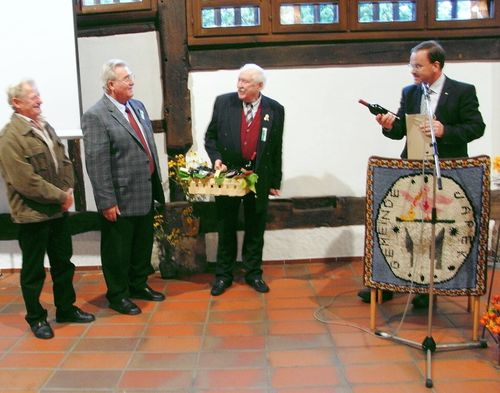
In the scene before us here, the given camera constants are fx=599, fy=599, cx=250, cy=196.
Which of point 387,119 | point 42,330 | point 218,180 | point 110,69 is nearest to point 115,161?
point 110,69

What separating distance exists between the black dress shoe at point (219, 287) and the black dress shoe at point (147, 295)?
359 millimetres

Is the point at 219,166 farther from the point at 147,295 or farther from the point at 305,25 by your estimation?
the point at 305,25

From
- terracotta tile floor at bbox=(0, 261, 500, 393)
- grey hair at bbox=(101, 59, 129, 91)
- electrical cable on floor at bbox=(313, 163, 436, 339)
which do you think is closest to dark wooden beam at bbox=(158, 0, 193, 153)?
grey hair at bbox=(101, 59, 129, 91)

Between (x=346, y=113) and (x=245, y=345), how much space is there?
2317 mm

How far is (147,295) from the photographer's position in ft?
13.8

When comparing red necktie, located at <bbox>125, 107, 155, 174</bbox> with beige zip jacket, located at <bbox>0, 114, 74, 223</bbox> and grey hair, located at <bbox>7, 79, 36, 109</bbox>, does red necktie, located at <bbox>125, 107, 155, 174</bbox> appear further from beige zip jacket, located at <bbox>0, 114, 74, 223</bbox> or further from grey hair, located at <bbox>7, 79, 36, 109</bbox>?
grey hair, located at <bbox>7, 79, 36, 109</bbox>

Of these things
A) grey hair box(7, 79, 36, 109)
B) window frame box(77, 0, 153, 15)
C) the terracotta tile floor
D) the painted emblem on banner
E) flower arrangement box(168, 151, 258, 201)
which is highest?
window frame box(77, 0, 153, 15)

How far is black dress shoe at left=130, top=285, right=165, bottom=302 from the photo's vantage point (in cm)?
418

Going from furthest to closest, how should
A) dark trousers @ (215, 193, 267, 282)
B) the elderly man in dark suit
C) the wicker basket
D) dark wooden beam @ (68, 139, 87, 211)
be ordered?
dark wooden beam @ (68, 139, 87, 211) → dark trousers @ (215, 193, 267, 282) → the elderly man in dark suit → the wicker basket

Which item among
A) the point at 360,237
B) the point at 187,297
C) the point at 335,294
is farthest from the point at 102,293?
the point at 360,237

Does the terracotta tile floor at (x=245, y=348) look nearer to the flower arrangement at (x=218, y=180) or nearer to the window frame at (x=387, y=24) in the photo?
the flower arrangement at (x=218, y=180)

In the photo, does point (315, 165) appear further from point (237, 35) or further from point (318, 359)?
point (318, 359)

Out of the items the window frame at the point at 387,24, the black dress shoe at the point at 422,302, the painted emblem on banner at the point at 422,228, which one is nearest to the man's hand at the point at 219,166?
the painted emblem on banner at the point at 422,228

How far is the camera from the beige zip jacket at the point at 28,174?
10.8ft
